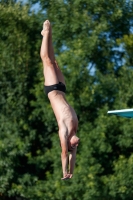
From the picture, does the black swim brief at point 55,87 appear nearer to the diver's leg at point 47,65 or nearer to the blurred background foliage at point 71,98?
the diver's leg at point 47,65

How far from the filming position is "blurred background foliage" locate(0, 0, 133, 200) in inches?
477

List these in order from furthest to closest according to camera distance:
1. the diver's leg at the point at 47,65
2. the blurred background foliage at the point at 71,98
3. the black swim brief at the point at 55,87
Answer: the blurred background foliage at the point at 71,98 → the diver's leg at the point at 47,65 → the black swim brief at the point at 55,87

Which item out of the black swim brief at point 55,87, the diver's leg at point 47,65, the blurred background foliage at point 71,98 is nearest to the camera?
the black swim brief at point 55,87

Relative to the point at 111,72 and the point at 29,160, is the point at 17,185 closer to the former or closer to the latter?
the point at 29,160

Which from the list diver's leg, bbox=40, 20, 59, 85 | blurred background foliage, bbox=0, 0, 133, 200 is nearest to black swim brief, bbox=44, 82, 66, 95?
diver's leg, bbox=40, 20, 59, 85

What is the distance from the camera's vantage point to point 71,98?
1223 cm

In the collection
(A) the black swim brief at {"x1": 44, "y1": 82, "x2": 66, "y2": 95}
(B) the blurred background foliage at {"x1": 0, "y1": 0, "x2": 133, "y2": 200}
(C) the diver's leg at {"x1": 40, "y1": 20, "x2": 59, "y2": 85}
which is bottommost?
(B) the blurred background foliage at {"x1": 0, "y1": 0, "x2": 133, "y2": 200}

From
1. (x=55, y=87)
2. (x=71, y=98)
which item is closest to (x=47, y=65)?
(x=55, y=87)

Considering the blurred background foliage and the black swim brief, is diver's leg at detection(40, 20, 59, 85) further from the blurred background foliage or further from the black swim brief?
the blurred background foliage

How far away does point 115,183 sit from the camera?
39.0 feet

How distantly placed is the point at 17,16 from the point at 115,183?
3.73 meters

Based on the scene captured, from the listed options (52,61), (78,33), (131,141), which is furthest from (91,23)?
(52,61)

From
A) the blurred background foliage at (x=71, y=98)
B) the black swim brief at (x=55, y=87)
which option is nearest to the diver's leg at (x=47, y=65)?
the black swim brief at (x=55, y=87)

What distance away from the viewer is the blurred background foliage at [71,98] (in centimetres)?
1211
